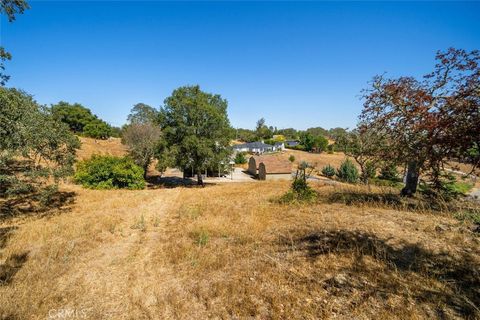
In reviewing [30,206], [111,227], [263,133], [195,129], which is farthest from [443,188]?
[263,133]

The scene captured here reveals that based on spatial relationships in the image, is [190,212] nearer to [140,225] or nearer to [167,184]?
[140,225]

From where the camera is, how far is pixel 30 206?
12414 millimetres

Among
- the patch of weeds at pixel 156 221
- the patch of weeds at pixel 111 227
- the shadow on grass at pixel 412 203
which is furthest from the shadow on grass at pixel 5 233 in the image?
the shadow on grass at pixel 412 203

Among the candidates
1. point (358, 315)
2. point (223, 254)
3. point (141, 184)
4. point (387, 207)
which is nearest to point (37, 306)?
point (223, 254)

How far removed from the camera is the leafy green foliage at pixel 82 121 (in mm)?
61906

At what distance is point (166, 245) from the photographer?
731cm

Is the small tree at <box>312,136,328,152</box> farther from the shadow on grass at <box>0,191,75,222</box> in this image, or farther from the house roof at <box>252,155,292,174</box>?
the shadow on grass at <box>0,191,75,222</box>

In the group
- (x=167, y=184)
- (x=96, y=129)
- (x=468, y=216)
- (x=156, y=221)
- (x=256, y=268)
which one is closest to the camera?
(x=256, y=268)

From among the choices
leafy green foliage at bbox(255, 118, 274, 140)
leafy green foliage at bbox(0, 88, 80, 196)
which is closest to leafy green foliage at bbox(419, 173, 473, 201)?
leafy green foliage at bbox(0, 88, 80, 196)

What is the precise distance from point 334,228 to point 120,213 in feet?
34.1

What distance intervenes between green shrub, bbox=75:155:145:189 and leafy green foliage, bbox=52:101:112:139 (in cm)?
4850

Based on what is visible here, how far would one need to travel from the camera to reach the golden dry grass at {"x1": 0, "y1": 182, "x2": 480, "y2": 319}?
3.91 metres

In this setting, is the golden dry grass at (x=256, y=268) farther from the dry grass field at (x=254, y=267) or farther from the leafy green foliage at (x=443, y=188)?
the leafy green foliage at (x=443, y=188)

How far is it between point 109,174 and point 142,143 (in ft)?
33.6
